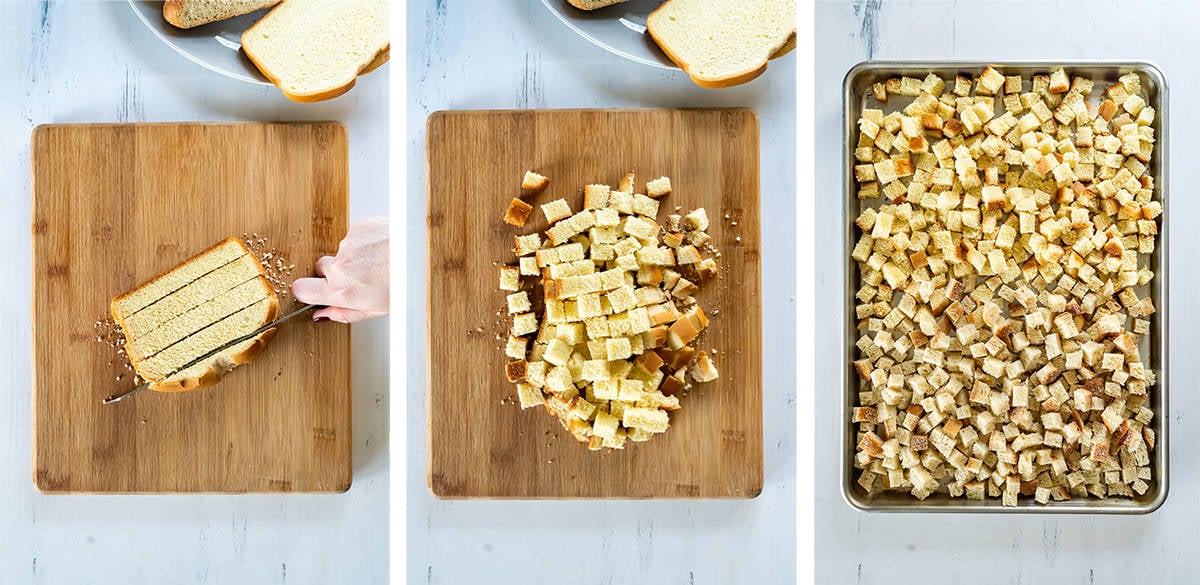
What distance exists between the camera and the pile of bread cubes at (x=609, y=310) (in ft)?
2.79

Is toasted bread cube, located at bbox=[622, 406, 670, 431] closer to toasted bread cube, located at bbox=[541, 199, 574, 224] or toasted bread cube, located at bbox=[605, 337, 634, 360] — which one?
toasted bread cube, located at bbox=[605, 337, 634, 360]

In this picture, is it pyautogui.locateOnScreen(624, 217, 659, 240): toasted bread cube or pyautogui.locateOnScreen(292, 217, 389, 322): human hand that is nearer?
pyautogui.locateOnScreen(292, 217, 389, 322): human hand

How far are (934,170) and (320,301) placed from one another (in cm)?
70

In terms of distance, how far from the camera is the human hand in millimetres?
767

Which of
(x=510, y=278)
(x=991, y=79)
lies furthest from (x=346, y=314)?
(x=991, y=79)

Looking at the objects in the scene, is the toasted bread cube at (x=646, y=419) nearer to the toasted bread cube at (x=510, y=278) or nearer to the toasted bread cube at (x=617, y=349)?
the toasted bread cube at (x=617, y=349)

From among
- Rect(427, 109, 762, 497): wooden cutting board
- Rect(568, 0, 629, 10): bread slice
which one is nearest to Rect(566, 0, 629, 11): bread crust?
Rect(568, 0, 629, 10): bread slice

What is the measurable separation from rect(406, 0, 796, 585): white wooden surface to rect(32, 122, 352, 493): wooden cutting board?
0.10 m

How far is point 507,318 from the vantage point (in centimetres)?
91

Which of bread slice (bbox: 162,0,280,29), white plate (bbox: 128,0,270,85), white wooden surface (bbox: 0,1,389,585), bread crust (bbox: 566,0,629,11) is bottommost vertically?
white wooden surface (bbox: 0,1,389,585)

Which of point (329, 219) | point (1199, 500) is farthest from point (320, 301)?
point (1199, 500)

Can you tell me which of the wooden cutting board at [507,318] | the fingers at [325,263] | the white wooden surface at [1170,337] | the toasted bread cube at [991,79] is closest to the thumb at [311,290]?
the fingers at [325,263]

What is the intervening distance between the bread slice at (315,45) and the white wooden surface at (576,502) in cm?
10

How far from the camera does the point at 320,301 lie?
853mm
